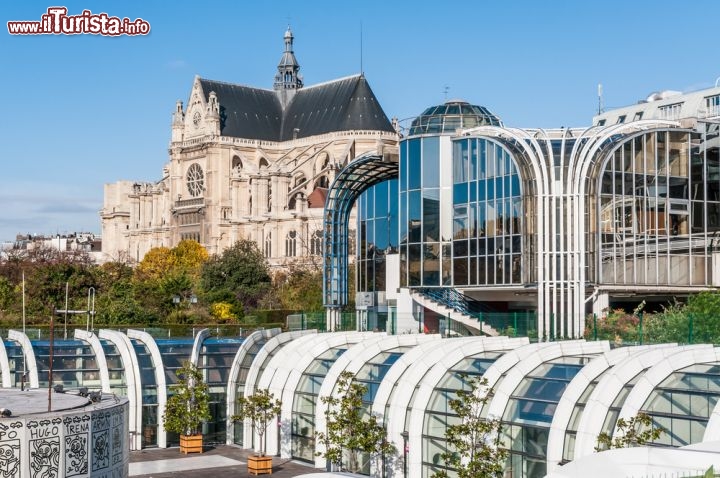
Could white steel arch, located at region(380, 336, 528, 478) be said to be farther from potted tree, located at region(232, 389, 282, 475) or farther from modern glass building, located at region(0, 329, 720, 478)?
potted tree, located at region(232, 389, 282, 475)

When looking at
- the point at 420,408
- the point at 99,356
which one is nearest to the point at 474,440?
the point at 420,408

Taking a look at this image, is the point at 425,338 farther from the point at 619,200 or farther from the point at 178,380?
the point at 619,200

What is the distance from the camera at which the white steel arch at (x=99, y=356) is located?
4244 cm

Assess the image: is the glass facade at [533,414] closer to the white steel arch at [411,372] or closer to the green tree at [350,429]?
the white steel arch at [411,372]

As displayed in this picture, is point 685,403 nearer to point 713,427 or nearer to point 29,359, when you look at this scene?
point 713,427

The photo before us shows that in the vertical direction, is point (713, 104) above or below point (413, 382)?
above

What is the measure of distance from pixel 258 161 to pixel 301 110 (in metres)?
8.10

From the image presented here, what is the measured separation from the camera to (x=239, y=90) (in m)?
142

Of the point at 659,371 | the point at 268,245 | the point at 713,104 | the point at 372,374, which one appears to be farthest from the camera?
the point at 268,245

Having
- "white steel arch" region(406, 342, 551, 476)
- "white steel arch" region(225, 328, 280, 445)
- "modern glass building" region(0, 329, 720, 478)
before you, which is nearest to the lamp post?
"modern glass building" region(0, 329, 720, 478)

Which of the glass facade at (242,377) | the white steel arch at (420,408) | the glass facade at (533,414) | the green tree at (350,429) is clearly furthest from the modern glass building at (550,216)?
the glass facade at (533,414)

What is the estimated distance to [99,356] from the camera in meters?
42.7

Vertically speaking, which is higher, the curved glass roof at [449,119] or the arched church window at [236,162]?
the arched church window at [236,162]

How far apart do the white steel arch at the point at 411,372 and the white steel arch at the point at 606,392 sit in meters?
5.50
